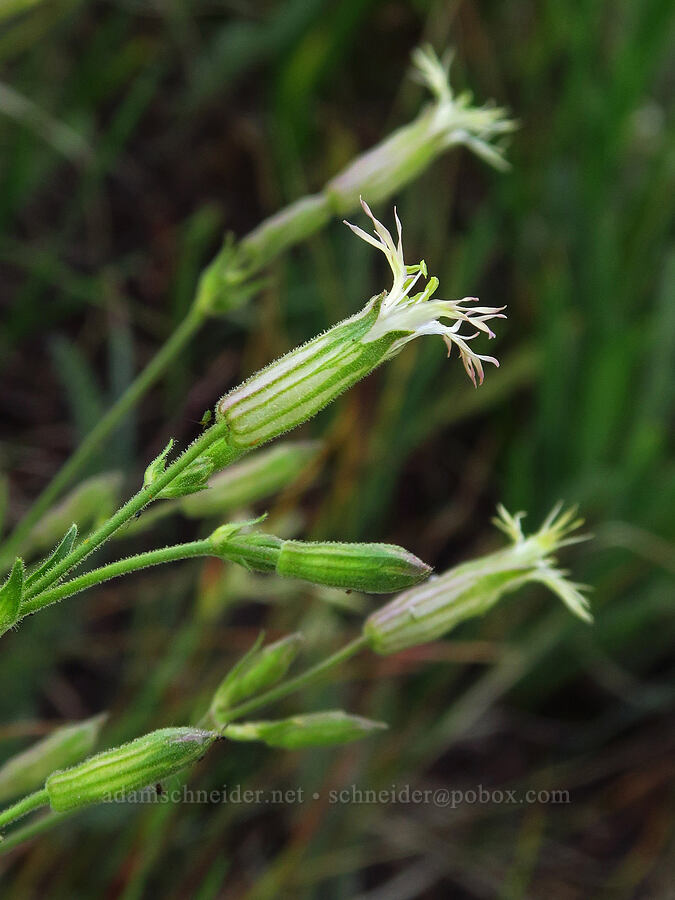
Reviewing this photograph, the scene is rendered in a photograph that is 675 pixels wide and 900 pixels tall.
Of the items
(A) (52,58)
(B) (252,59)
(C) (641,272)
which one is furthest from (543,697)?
(A) (52,58)

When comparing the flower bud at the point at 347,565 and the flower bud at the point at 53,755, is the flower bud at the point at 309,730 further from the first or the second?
the flower bud at the point at 347,565

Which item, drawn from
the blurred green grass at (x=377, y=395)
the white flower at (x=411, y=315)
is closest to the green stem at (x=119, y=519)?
the white flower at (x=411, y=315)

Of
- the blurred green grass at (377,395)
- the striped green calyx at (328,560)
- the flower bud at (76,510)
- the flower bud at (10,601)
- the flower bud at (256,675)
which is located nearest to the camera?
the flower bud at (10,601)

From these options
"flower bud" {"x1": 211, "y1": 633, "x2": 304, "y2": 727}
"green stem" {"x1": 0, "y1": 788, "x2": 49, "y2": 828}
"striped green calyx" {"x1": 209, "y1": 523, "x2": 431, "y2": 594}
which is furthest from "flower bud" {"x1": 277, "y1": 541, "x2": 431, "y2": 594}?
"green stem" {"x1": 0, "y1": 788, "x2": 49, "y2": 828}

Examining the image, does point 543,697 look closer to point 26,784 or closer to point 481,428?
point 481,428

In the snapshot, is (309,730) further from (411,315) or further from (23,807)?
(411,315)

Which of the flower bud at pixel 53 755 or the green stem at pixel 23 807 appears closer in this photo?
the green stem at pixel 23 807
